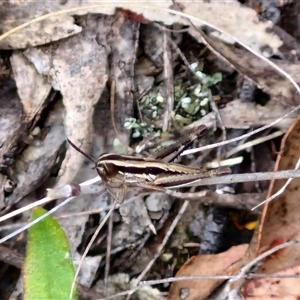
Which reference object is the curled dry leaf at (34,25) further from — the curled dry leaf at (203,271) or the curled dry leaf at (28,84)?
the curled dry leaf at (203,271)

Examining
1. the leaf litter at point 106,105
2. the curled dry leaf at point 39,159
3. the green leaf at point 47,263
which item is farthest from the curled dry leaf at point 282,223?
the curled dry leaf at point 39,159

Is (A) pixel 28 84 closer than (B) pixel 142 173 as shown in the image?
No

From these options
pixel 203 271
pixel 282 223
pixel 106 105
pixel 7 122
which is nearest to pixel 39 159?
pixel 7 122

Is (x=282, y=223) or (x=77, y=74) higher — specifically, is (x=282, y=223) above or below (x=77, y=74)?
below

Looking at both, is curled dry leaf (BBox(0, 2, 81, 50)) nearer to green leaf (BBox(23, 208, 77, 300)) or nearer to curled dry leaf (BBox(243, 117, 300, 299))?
green leaf (BBox(23, 208, 77, 300))

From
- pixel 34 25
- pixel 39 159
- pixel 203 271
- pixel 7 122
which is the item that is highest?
pixel 34 25

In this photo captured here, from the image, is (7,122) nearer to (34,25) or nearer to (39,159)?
(39,159)

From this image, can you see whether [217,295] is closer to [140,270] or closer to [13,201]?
[140,270]

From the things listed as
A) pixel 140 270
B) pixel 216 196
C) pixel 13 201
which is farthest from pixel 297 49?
pixel 13 201
